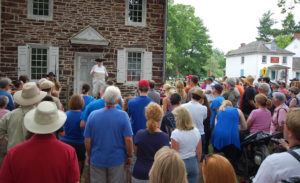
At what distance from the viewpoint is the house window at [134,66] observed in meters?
13.1

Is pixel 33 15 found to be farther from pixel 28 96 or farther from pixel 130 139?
pixel 130 139

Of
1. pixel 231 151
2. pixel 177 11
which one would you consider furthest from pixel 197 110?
pixel 177 11

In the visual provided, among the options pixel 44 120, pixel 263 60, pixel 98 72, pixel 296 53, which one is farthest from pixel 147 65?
pixel 296 53

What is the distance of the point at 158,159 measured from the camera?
1.98m

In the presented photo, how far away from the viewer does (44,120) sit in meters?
2.43

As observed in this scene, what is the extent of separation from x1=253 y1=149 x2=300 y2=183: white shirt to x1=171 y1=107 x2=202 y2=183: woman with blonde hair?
4.81 ft

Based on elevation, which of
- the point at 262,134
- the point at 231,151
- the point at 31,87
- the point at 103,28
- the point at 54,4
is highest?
the point at 54,4

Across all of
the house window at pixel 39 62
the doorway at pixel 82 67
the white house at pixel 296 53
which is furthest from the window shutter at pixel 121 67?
the white house at pixel 296 53

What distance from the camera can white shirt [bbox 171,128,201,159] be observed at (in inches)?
140

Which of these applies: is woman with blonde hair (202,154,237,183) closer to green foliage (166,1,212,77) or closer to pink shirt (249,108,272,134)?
pink shirt (249,108,272,134)

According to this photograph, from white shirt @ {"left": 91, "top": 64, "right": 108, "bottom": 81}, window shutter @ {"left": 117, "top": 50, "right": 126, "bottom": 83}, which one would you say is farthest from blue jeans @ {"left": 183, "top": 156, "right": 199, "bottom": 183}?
window shutter @ {"left": 117, "top": 50, "right": 126, "bottom": 83}

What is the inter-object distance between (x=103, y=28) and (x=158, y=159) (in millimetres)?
11227

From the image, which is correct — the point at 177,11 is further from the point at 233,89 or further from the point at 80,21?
the point at 233,89

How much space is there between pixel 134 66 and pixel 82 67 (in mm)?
2686
